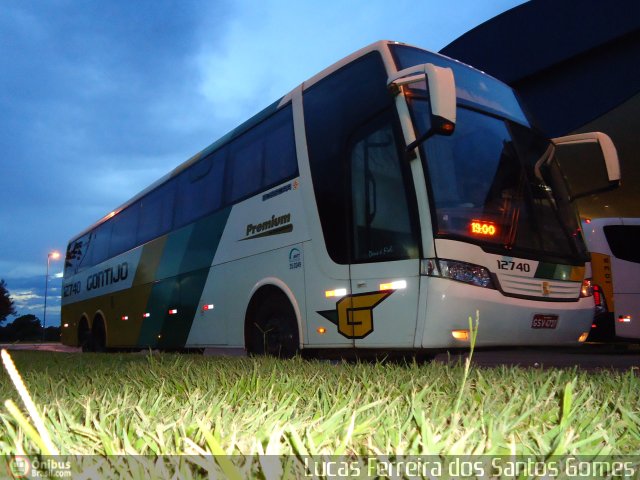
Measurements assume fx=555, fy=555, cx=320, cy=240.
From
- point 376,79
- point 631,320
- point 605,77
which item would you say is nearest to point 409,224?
point 376,79

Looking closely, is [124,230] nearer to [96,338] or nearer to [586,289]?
[96,338]

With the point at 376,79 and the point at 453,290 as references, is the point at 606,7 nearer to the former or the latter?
the point at 376,79

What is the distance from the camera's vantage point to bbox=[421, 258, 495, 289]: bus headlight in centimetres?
522

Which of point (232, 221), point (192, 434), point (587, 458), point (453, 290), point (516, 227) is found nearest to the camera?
point (587, 458)

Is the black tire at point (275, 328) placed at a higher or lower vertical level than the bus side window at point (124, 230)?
lower

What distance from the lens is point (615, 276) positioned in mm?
12828

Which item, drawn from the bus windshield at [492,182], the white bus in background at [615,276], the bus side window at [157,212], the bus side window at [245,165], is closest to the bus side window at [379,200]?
the bus windshield at [492,182]

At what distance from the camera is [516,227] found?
5793 millimetres

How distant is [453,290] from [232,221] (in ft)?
12.9

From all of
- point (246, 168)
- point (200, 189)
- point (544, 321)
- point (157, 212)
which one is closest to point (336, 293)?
point (544, 321)

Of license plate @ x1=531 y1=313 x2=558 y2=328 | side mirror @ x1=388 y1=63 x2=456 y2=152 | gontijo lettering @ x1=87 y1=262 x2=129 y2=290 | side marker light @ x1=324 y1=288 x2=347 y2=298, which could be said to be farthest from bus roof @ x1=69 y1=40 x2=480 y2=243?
license plate @ x1=531 y1=313 x2=558 y2=328

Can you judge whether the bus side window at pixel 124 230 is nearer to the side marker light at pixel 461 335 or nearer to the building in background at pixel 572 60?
the side marker light at pixel 461 335

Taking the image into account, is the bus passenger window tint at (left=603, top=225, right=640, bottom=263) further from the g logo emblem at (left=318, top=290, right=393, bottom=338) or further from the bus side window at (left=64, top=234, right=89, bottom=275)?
the bus side window at (left=64, top=234, right=89, bottom=275)

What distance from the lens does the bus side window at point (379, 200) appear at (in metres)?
5.56
